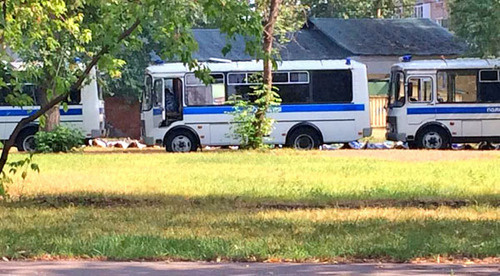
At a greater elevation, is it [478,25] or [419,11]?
[419,11]

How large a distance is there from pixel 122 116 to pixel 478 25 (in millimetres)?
16970

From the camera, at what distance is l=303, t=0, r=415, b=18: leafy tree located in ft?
209

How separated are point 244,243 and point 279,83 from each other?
62.7 feet

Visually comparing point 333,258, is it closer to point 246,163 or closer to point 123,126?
point 246,163

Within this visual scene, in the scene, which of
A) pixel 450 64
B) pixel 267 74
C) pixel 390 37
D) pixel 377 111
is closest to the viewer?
pixel 267 74

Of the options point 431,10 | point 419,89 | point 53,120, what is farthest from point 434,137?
point 431,10

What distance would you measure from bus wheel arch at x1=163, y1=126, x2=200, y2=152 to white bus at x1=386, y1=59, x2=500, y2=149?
259 inches

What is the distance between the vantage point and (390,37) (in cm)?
4938

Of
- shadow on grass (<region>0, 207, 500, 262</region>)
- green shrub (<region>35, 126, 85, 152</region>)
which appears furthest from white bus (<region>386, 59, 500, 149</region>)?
shadow on grass (<region>0, 207, 500, 262</region>)

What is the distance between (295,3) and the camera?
29.5 metres

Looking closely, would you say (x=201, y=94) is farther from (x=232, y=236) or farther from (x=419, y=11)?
(x=419, y=11)

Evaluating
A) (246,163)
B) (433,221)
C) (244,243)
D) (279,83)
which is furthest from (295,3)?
(244,243)

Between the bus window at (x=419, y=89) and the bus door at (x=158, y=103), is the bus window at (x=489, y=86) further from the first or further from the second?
the bus door at (x=158, y=103)

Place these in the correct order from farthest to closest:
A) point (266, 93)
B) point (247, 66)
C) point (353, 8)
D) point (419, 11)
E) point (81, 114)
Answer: point (419, 11) < point (353, 8) < point (81, 114) < point (247, 66) < point (266, 93)
